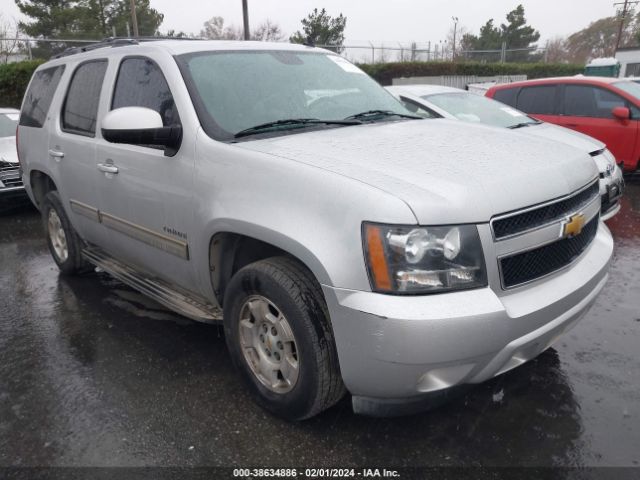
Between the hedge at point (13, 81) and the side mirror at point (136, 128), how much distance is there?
619 inches

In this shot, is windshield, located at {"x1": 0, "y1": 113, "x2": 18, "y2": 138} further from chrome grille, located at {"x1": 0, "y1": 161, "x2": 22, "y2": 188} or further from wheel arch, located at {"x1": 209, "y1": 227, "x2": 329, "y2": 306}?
wheel arch, located at {"x1": 209, "y1": 227, "x2": 329, "y2": 306}

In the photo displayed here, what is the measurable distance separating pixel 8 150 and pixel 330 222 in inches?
295

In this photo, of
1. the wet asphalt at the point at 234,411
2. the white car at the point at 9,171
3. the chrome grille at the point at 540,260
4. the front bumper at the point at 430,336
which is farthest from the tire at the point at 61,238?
the chrome grille at the point at 540,260

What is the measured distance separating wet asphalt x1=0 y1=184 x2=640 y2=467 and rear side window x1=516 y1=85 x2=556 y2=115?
206 inches

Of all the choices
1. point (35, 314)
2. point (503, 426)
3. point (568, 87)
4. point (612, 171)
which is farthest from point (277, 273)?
point (568, 87)

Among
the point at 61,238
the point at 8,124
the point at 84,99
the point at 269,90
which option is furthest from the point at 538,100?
the point at 8,124

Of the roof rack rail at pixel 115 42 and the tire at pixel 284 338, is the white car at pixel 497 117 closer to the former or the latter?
the roof rack rail at pixel 115 42

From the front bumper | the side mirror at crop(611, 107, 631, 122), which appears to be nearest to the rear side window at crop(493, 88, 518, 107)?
the side mirror at crop(611, 107, 631, 122)

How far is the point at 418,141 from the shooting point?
280 cm

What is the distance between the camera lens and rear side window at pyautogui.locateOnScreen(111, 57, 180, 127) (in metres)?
3.12

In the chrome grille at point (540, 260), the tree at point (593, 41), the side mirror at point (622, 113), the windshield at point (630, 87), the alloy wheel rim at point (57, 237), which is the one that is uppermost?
the tree at point (593, 41)

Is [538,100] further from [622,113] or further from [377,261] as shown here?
[377,261]

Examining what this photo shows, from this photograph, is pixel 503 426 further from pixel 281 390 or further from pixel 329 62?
Result: pixel 329 62

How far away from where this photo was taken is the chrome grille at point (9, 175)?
7414 mm
